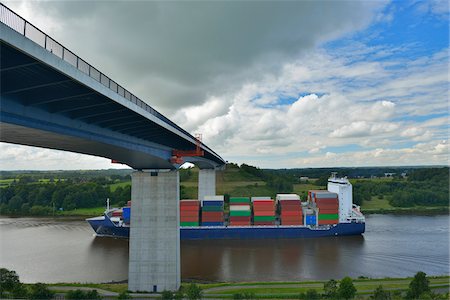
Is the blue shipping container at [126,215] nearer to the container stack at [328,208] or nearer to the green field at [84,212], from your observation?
the green field at [84,212]

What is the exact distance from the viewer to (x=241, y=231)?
3625 cm

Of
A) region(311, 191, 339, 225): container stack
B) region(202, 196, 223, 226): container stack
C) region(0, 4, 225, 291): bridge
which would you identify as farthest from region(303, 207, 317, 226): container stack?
region(0, 4, 225, 291): bridge

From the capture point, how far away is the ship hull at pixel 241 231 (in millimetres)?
35938

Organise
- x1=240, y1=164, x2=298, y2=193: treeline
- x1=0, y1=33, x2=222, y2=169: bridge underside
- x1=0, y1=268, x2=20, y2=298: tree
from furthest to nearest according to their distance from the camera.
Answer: x1=240, y1=164, x2=298, y2=193: treeline < x1=0, y1=268, x2=20, y2=298: tree < x1=0, y1=33, x2=222, y2=169: bridge underside

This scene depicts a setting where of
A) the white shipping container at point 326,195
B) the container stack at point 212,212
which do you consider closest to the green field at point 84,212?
the container stack at point 212,212

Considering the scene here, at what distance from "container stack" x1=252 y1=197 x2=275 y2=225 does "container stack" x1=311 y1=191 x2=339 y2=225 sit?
584 cm

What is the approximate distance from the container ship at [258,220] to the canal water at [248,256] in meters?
1.27

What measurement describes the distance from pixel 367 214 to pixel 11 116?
56.4m

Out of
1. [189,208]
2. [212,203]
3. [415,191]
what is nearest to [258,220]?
[212,203]

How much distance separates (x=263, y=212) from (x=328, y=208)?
8.16m

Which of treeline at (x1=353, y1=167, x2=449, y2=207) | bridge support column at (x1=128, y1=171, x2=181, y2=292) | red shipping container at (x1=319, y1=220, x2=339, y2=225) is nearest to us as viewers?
bridge support column at (x1=128, y1=171, x2=181, y2=292)

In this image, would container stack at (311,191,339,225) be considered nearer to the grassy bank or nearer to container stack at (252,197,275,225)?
container stack at (252,197,275,225)

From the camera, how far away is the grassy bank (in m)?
16.1

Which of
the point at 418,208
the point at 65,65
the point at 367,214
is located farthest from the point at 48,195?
the point at 418,208
